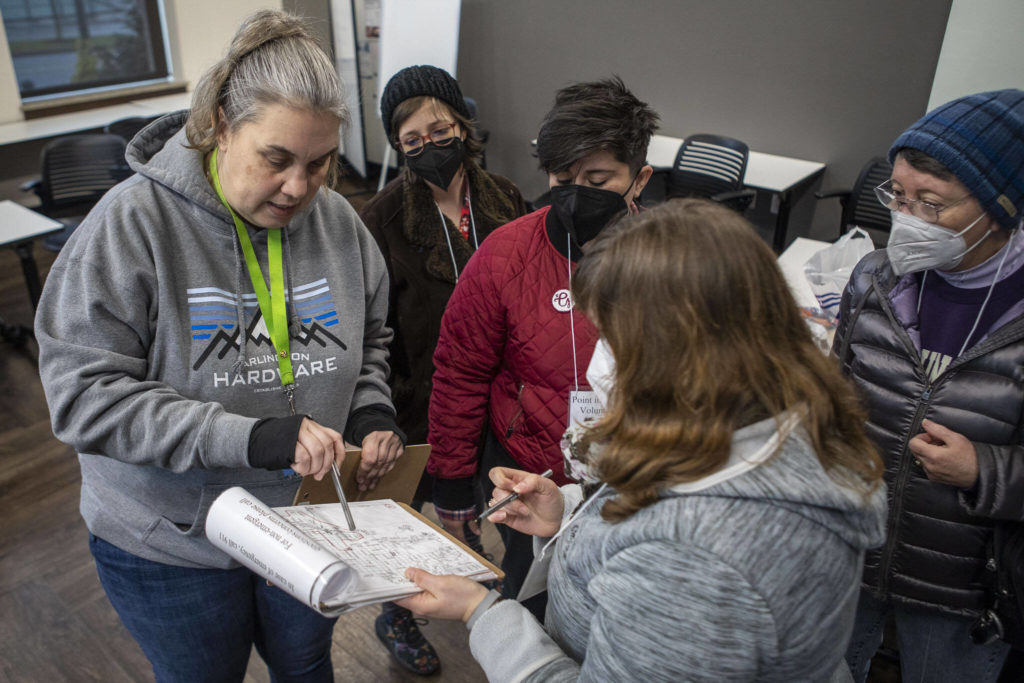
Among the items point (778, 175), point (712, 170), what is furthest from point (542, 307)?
point (778, 175)

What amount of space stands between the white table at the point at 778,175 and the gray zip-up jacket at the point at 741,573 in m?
4.05

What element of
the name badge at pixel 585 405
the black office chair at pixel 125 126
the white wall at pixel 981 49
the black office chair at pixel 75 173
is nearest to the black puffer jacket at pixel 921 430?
the name badge at pixel 585 405

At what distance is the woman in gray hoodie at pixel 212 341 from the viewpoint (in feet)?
3.64

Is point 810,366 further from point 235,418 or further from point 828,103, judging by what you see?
point 828,103

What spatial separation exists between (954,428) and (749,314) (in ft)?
2.77

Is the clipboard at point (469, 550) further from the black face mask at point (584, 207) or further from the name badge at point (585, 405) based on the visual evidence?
the black face mask at point (584, 207)

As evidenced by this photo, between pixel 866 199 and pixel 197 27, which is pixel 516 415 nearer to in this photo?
pixel 866 199

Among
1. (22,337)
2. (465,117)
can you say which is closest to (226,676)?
(465,117)

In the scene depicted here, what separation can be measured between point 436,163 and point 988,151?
4.30ft

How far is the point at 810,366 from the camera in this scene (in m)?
0.81

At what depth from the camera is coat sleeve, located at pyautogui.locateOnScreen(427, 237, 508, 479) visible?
1606 mm

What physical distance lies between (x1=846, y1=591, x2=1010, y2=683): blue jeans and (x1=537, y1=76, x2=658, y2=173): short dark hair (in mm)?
1084

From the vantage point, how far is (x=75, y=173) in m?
4.53

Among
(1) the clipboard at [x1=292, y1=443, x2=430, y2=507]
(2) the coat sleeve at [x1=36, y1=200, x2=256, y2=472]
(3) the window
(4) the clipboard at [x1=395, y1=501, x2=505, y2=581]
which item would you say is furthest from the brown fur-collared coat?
(3) the window
